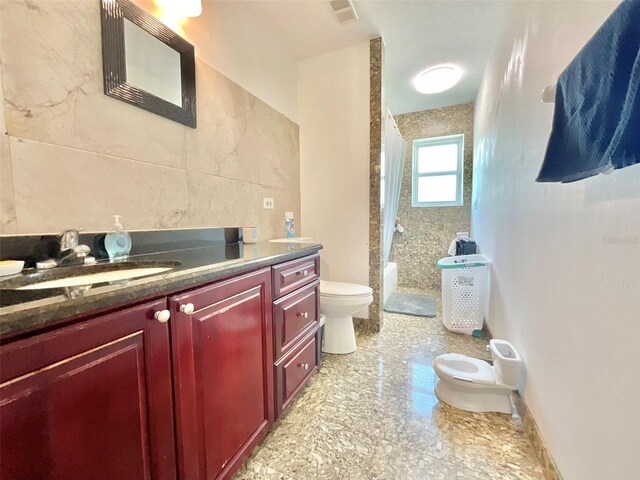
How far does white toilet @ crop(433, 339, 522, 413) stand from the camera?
1.30 metres

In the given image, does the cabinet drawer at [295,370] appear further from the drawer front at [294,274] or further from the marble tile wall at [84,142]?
the marble tile wall at [84,142]

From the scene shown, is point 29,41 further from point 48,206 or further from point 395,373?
point 395,373

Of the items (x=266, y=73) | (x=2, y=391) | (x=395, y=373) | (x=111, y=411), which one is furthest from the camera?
(x=266, y=73)

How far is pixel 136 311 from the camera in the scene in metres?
0.62

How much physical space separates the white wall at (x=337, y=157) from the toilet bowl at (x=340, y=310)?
394 mm

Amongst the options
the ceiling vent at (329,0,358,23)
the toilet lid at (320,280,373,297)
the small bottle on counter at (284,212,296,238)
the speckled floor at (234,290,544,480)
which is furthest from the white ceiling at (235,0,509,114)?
the speckled floor at (234,290,544,480)

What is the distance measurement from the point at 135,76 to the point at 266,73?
1.08 meters

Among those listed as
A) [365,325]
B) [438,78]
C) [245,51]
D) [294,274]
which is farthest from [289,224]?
[438,78]

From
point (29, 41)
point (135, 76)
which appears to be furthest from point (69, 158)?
point (135, 76)

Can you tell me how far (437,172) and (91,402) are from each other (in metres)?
3.95

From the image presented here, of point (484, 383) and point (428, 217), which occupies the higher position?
point (428, 217)

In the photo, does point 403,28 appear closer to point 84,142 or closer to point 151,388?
point 84,142

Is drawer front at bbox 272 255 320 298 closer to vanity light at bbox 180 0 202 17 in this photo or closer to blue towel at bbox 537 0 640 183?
blue towel at bbox 537 0 640 183

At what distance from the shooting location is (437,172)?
361 centimetres
